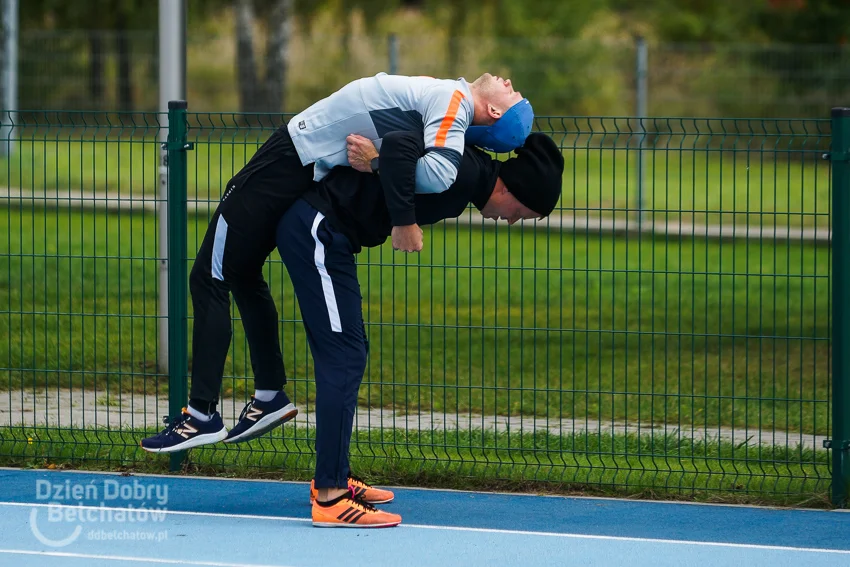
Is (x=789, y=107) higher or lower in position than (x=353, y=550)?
higher

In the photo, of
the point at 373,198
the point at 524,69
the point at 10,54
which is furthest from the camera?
the point at 10,54

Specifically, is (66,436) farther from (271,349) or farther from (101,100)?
(101,100)

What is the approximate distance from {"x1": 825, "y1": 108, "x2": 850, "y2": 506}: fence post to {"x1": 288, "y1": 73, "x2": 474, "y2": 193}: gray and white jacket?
1722 mm

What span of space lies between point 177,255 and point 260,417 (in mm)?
975

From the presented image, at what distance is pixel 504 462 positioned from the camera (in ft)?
22.5

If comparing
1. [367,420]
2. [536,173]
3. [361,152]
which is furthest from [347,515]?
[367,420]

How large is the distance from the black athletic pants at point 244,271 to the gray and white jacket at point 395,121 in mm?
137

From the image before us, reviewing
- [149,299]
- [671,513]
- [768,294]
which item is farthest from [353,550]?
[768,294]

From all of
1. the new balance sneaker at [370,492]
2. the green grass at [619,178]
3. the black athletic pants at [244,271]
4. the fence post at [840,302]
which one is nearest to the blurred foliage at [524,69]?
the green grass at [619,178]

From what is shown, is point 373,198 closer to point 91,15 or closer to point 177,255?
point 177,255

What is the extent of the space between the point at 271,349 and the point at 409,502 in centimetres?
91

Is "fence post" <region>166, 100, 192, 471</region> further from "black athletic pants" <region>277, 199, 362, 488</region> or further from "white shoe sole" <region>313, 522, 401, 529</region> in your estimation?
"white shoe sole" <region>313, 522, 401, 529</region>

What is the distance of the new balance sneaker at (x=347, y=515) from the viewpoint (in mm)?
5734

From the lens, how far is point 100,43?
20.3 m
